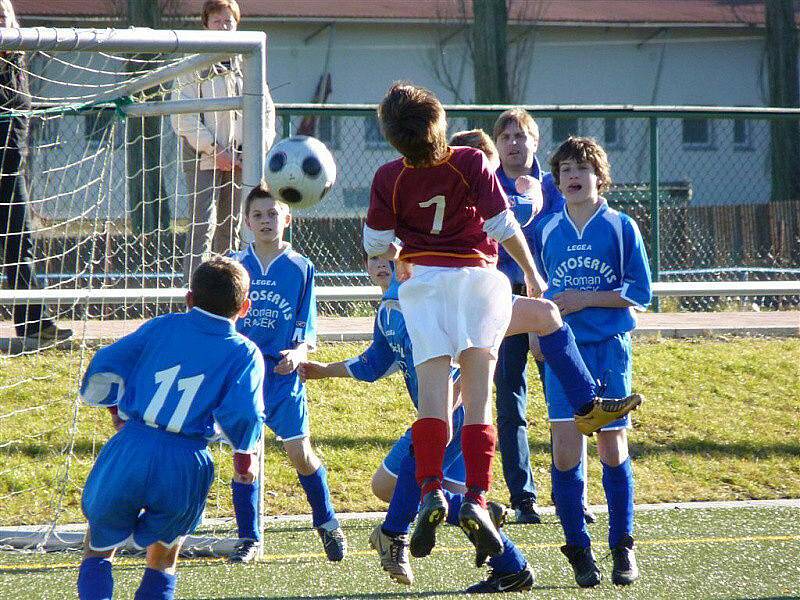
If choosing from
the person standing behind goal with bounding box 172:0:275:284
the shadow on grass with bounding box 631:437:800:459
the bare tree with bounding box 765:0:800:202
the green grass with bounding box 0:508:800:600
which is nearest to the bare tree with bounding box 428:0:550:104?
the bare tree with bounding box 765:0:800:202

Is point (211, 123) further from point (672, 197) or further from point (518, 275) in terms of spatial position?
point (672, 197)

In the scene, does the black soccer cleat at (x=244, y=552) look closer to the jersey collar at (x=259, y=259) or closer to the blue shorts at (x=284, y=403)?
the blue shorts at (x=284, y=403)

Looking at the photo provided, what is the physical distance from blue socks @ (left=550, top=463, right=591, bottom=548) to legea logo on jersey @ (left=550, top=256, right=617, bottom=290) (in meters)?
0.77

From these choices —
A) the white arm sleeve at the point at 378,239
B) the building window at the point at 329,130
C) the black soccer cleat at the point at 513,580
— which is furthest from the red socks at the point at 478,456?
the building window at the point at 329,130

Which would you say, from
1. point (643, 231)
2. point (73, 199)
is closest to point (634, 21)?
point (643, 231)

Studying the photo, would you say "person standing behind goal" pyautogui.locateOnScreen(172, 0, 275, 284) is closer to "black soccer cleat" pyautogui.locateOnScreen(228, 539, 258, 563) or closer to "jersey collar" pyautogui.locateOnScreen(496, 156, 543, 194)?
"jersey collar" pyautogui.locateOnScreen(496, 156, 543, 194)

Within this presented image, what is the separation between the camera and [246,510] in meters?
5.18

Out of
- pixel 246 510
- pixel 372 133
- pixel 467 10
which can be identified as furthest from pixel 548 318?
pixel 467 10

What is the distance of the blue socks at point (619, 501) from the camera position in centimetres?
477

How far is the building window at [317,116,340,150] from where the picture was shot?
10.5 metres

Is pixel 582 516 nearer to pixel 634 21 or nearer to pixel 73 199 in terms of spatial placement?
pixel 73 199

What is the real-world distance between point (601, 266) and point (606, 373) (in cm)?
46

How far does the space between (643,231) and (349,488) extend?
4435 millimetres

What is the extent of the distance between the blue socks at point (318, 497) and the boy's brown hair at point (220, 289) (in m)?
1.63
